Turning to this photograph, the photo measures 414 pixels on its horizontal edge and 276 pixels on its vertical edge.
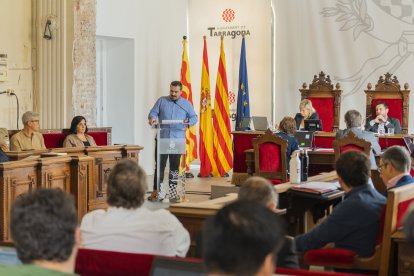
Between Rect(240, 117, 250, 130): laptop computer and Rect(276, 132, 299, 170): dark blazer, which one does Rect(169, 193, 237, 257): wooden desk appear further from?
Rect(240, 117, 250, 130): laptop computer

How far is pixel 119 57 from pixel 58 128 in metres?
2.76

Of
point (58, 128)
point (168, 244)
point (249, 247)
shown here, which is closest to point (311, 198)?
point (168, 244)

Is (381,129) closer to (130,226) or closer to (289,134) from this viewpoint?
(289,134)

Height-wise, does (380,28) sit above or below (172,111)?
above

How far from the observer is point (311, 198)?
5395 mm

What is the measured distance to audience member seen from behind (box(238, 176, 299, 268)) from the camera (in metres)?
3.32

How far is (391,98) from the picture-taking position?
1088cm

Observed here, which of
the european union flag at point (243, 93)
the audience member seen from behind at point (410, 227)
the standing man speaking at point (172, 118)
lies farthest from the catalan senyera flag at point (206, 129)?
the audience member seen from behind at point (410, 227)

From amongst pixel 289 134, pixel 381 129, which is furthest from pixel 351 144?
pixel 381 129

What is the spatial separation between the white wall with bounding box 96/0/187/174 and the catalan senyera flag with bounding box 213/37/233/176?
3.49ft

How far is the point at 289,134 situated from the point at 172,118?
1.89 m

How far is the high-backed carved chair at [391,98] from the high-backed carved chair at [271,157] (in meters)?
2.26

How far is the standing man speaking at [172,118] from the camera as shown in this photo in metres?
9.84

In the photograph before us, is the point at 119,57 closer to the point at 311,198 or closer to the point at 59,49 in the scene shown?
the point at 59,49
